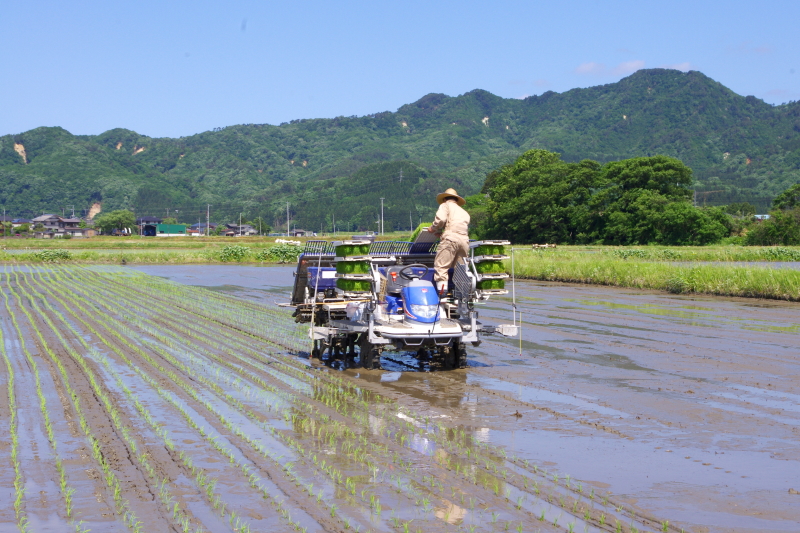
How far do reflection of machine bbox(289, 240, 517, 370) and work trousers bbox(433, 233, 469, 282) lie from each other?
209 mm

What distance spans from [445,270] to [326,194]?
153m

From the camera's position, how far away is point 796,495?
5977 mm

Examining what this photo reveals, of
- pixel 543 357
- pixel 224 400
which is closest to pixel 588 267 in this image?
pixel 543 357

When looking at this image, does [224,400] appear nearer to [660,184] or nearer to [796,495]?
[796,495]

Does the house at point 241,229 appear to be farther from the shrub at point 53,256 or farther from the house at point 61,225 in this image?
the shrub at point 53,256

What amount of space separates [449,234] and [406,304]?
113 centimetres

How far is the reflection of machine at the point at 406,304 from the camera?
1088cm

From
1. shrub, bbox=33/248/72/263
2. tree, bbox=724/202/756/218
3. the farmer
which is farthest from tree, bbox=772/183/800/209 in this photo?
the farmer

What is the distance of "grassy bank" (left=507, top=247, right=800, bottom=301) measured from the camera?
76.6ft

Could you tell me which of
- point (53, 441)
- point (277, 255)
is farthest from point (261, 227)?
point (53, 441)

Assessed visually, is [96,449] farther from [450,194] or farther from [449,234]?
[450,194]

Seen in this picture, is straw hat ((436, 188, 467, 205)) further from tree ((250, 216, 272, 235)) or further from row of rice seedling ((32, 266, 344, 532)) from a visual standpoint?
tree ((250, 216, 272, 235))

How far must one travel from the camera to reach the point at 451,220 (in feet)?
36.2

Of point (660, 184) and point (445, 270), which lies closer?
point (445, 270)
